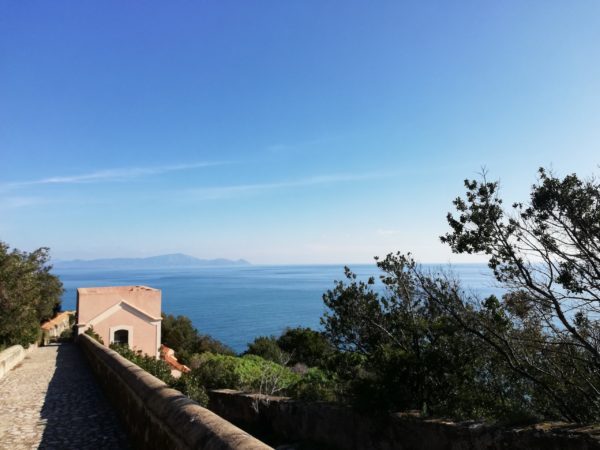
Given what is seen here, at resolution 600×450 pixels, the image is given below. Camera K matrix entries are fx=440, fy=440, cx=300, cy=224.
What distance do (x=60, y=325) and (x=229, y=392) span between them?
32.8 m

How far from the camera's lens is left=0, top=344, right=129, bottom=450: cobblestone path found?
19.1 ft

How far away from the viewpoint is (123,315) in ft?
97.0

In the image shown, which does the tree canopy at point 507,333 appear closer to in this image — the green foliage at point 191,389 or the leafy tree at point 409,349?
the leafy tree at point 409,349

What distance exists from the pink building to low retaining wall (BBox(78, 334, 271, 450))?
23599mm

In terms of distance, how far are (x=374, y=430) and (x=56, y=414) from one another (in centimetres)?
536

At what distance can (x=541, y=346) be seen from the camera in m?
7.15

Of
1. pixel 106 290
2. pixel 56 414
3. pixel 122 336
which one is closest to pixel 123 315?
pixel 122 336

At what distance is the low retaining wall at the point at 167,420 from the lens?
3128 mm

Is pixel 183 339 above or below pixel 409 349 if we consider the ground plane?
below

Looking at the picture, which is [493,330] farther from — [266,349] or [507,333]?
[266,349]

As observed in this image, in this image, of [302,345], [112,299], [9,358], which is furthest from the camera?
[302,345]

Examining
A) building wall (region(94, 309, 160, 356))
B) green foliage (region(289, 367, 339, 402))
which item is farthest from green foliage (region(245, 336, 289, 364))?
green foliage (region(289, 367, 339, 402))

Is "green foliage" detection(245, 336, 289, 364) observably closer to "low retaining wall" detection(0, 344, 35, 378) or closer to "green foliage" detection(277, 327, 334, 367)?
"green foliage" detection(277, 327, 334, 367)

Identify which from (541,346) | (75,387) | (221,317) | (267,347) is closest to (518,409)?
(541,346)
